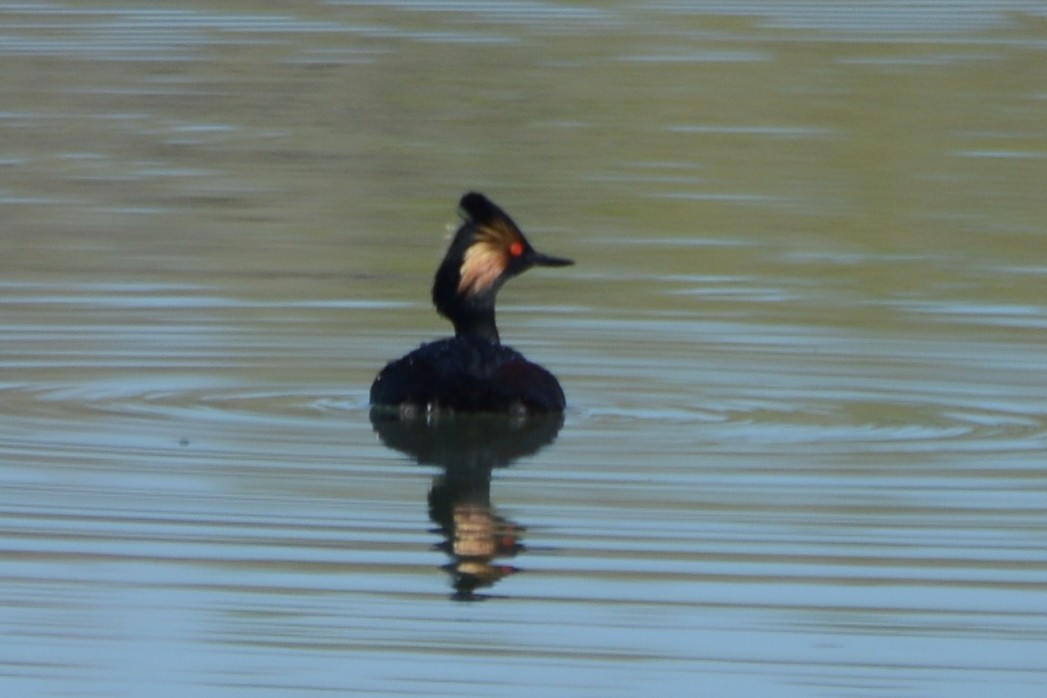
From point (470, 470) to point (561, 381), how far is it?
1861 mm

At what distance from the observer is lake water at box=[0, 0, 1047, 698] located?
24.2 ft

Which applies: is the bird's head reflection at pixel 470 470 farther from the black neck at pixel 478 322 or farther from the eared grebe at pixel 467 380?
the black neck at pixel 478 322

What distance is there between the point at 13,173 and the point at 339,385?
26.7ft

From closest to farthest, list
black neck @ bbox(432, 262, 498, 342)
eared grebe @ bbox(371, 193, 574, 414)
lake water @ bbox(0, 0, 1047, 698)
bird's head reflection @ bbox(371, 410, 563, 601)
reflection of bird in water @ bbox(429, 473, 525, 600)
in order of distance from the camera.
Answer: lake water @ bbox(0, 0, 1047, 698), reflection of bird in water @ bbox(429, 473, 525, 600), bird's head reflection @ bbox(371, 410, 563, 601), eared grebe @ bbox(371, 193, 574, 414), black neck @ bbox(432, 262, 498, 342)

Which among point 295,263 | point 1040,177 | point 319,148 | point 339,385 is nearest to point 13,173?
point 319,148

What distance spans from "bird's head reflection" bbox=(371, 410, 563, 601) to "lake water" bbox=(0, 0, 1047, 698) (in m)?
0.03

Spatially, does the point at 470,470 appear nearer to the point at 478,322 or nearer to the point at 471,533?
the point at 471,533

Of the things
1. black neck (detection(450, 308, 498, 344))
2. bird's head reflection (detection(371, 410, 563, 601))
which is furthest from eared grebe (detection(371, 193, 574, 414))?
black neck (detection(450, 308, 498, 344))

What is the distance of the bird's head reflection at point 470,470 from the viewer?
27.1 ft

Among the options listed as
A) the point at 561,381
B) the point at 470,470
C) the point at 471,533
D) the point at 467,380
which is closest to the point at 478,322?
the point at 561,381

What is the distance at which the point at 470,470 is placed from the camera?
10023mm

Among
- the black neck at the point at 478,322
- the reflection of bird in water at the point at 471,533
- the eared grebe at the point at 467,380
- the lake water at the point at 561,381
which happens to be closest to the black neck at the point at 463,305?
the black neck at the point at 478,322

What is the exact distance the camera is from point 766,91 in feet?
78.8

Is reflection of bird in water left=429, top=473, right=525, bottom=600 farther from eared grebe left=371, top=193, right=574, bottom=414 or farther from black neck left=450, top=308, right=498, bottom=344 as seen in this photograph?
black neck left=450, top=308, right=498, bottom=344
